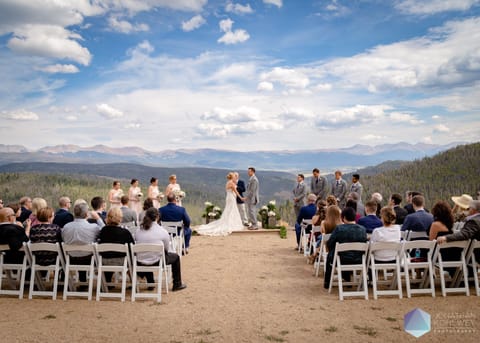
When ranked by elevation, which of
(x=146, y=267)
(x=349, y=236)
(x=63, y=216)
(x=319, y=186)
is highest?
(x=319, y=186)

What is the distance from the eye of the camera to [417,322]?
5.32 metres

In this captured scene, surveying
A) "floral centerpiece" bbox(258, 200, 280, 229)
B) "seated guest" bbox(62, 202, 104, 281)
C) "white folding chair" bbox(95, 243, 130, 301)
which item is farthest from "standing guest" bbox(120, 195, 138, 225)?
"floral centerpiece" bbox(258, 200, 280, 229)

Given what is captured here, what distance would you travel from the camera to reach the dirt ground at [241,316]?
4918mm

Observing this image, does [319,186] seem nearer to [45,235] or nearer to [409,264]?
[409,264]

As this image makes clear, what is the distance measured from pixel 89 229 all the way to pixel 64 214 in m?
1.49

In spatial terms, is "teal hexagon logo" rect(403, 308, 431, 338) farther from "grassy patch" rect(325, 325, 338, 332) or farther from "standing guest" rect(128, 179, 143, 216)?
"standing guest" rect(128, 179, 143, 216)

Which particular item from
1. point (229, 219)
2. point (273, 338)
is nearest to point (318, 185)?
point (229, 219)

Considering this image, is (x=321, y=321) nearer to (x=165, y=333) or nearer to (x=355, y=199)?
(x=165, y=333)

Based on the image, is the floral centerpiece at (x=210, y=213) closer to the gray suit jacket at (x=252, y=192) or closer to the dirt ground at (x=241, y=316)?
the gray suit jacket at (x=252, y=192)

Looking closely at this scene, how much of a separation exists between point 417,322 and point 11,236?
626 centimetres

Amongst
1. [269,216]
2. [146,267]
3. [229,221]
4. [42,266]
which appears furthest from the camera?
[269,216]

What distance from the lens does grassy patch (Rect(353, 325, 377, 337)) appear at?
4.94 m

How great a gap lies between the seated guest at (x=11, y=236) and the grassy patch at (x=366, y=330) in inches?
210

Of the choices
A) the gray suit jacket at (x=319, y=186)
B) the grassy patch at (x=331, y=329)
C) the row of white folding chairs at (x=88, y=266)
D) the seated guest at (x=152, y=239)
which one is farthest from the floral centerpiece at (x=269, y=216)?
the grassy patch at (x=331, y=329)
